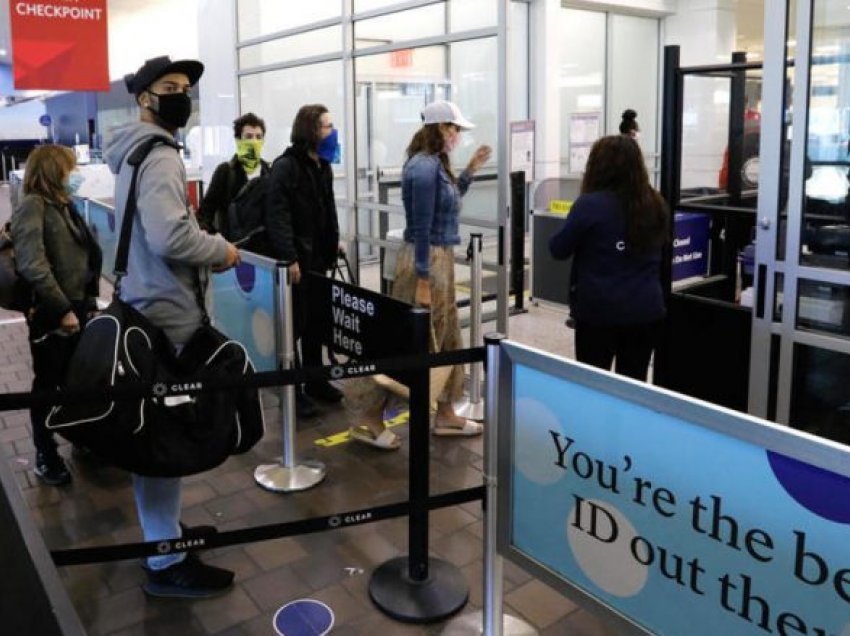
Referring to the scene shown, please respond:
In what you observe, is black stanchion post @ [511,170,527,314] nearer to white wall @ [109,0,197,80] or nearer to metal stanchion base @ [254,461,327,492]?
metal stanchion base @ [254,461,327,492]

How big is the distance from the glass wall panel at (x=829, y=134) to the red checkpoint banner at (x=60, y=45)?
5884 mm

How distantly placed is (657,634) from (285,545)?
5.93 feet

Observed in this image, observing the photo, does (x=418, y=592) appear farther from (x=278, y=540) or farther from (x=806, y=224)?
(x=806, y=224)

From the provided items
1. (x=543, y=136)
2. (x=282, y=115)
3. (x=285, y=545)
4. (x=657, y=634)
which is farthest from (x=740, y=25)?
A: (x=657, y=634)

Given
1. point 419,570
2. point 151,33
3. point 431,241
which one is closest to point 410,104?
point 431,241

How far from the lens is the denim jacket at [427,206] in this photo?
4.17m

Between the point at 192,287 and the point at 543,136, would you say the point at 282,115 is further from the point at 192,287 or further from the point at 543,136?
the point at 192,287

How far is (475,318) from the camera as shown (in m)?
4.59

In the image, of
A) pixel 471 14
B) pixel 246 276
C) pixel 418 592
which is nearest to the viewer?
pixel 418 592

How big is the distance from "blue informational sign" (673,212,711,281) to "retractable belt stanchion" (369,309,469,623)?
1.76 metres

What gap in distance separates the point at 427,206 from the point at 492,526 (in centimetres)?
215

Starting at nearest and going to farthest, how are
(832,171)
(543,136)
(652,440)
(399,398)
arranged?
(652,440), (832,171), (399,398), (543,136)

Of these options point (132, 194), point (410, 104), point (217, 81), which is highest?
point (217, 81)

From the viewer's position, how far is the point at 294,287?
15.2 feet
